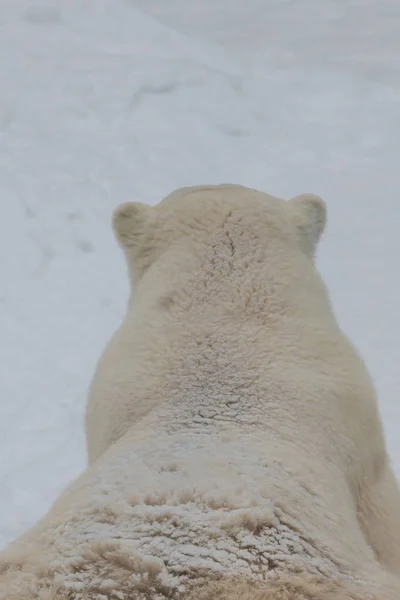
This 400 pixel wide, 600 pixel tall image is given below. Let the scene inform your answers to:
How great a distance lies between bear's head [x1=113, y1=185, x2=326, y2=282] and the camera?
2.26m

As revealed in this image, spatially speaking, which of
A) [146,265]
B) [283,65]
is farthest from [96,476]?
[283,65]

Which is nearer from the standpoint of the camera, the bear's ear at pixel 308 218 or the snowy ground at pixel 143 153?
the bear's ear at pixel 308 218

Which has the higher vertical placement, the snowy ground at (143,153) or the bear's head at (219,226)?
the snowy ground at (143,153)

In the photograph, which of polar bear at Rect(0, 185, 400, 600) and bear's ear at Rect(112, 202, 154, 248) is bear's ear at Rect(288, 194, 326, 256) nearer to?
polar bear at Rect(0, 185, 400, 600)

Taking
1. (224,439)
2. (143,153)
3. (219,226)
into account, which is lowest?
(224,439)

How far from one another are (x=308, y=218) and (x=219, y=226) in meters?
0.33

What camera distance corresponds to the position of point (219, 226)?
229 cm

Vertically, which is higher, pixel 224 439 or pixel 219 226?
pixel 219 226

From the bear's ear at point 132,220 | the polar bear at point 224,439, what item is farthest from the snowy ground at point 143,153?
the polar bear at point 224,439

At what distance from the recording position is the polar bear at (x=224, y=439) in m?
1.19

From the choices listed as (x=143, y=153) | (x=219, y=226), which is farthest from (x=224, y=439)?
(x=143, y=153)

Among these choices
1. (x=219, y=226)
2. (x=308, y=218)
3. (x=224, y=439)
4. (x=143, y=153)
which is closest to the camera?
(x=224, y=439)

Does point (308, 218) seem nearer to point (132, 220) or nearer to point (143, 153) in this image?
point (132, 220)

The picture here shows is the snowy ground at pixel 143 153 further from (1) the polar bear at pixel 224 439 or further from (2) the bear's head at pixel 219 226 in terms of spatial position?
(1) the polar bear at pixel 224 439
